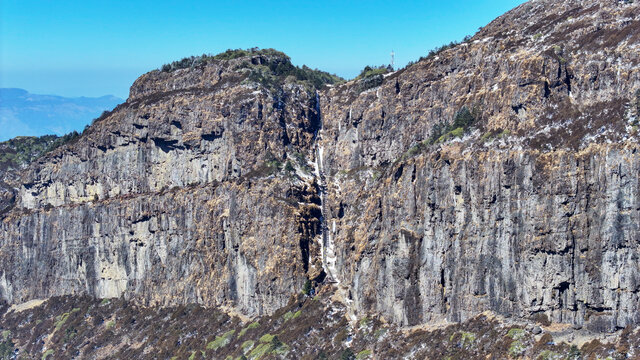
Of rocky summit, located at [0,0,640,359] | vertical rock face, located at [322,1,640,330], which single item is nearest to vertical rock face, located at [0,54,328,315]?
rocky summit, located at [0,0,640,359]

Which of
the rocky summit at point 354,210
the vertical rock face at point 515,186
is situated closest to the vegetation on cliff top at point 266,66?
the rocky summit at point 354,210

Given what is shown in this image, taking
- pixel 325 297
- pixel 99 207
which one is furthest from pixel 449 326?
pixel 99 207

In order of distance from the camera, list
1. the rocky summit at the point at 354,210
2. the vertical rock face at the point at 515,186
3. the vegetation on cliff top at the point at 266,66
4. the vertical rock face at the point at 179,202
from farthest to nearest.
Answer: the vegetation on cliff top at the point at 266,66 < the vertical rock face at the point at 179,202 < the rocky summit at the point at 354,210 < the vertical rock face at the point at 515,186

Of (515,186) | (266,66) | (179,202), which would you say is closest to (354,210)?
(179,202)

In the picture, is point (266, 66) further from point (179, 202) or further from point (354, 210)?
point (354, 210)

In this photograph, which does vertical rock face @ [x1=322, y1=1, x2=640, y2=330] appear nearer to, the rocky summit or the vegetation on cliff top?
the rocky summit

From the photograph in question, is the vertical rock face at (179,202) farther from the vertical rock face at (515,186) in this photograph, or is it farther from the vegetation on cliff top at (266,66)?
the vertical rock face at (515,186)
